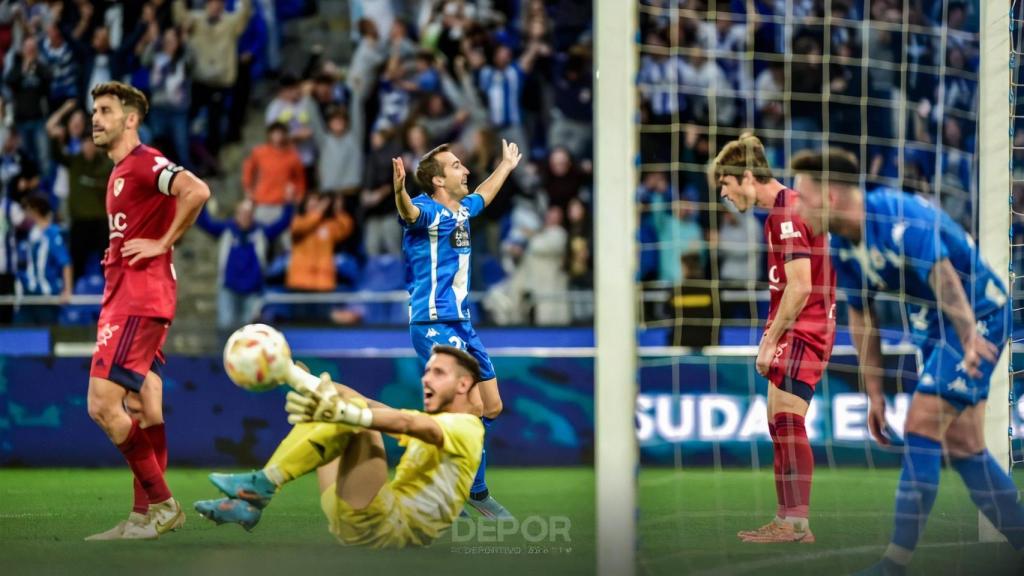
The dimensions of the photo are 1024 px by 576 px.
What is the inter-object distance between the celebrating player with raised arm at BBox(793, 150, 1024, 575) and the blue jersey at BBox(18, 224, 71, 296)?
7.39 metres

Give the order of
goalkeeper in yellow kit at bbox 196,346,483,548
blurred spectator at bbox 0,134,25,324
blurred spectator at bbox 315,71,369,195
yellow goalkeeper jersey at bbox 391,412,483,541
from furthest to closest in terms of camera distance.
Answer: blurred spectator at bbox 315,71,369,195 < blurred spectator at bbox 0,134,25,324 < yellow goalkeeper jersey at bbox 391,412,483,541 < goalkeeper in yellow kit at bbox 196,346,483,548

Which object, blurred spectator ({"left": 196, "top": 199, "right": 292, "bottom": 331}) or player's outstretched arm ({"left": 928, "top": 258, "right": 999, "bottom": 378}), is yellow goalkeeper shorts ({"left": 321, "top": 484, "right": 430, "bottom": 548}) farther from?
blurred spectator ({"left": 196, "top": 199, "right": 292, "bottom": 331})

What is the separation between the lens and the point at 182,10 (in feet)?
39.0

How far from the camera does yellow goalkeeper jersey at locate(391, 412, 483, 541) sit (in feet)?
16.9

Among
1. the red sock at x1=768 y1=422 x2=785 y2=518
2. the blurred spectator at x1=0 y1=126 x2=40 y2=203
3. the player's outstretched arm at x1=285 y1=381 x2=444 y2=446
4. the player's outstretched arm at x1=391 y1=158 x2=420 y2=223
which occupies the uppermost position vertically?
the blurred spectator at x1=0 y1=126 x2=40 y2=203

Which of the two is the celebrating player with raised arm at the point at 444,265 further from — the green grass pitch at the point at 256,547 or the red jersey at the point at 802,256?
the red jersey at the point at 802,256

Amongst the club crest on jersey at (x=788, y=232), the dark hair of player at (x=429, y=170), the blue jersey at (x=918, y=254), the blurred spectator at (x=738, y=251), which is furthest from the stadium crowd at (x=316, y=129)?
the blue jersey at (x=918, y=254)

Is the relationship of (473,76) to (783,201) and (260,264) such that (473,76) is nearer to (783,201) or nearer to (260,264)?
(260,264)

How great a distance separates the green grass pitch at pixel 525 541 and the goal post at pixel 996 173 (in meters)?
0.55

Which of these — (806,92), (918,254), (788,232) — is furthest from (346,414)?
(806,92)

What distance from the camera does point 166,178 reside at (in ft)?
21.0

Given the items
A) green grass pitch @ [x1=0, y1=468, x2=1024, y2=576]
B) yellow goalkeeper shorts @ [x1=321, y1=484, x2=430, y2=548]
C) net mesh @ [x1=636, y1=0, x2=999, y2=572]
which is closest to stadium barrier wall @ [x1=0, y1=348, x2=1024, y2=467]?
net mesh @ [x1=636, y1=0, x2=999, y2=572]

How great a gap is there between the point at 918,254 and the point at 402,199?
2277 mm

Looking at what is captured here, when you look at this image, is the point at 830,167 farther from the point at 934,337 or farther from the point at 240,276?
the point at 240,276
